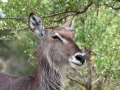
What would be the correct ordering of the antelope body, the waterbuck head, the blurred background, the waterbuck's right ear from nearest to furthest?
the waterbuck head < the antelope body < the waterbuck's right ear < the blurred background

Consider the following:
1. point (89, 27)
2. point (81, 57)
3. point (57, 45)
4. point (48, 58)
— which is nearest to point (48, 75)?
point (48, 58)

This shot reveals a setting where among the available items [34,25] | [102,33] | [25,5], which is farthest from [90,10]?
[34,25]

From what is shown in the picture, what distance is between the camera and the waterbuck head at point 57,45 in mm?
7565

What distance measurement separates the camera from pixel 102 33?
9.50m

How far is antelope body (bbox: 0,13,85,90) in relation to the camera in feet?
25.6

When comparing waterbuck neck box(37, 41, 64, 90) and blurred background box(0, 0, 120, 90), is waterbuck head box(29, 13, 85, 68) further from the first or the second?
blurred background box(0, 0, 120, 90)

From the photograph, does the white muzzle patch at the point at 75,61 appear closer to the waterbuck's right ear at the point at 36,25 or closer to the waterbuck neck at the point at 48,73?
the waterbuck neck at the point at 48,73

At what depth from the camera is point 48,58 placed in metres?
8.04

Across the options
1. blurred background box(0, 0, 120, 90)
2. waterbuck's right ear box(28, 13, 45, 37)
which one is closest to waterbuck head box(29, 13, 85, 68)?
waterbuck's right ear box(28, 13, 45, 37)

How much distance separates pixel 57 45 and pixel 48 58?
336mm

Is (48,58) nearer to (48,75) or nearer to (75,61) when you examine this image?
(48,75)

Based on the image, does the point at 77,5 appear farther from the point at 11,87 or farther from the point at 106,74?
the point at 11,87

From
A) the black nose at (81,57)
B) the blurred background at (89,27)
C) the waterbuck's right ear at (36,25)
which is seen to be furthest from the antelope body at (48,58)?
the blurred background at (89,27)

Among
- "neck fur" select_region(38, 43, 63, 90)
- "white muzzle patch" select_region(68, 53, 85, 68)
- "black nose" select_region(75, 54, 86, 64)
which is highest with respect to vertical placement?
"black nose" select_region(75, 54, 86, 64)
